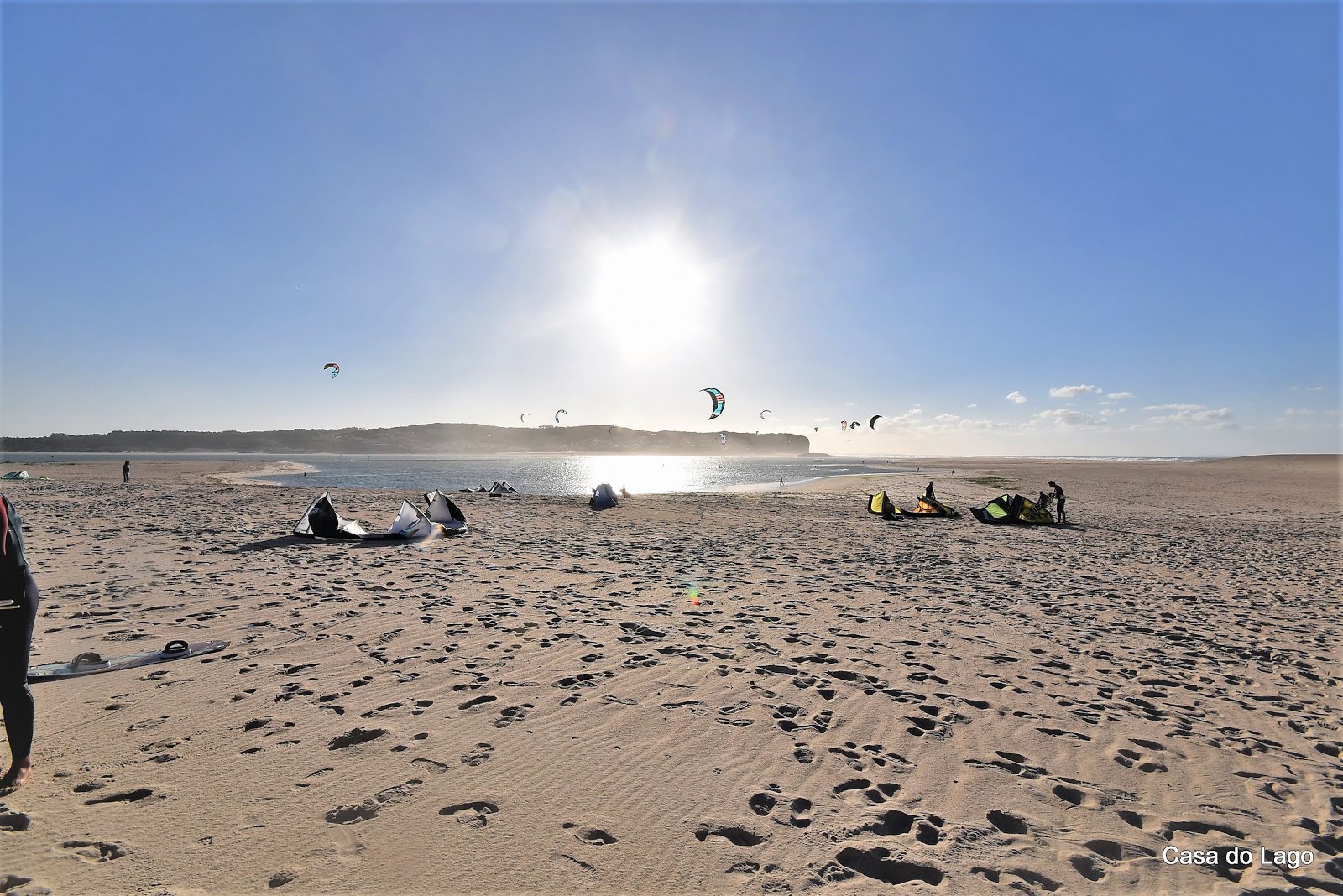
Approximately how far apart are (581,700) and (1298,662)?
8118 mm

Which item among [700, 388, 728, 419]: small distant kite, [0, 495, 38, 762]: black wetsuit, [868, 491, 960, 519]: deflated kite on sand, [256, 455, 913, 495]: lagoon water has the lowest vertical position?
[256, 455, 913, 495]: lagoon water

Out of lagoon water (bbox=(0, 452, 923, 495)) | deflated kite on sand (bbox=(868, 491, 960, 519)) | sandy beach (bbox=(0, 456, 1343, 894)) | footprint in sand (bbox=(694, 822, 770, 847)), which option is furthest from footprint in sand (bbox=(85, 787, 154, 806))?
lagoon water (bbox=(0, 452, 923, 495))

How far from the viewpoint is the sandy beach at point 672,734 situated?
3.11m

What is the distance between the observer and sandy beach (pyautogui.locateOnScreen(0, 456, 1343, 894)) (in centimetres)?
311

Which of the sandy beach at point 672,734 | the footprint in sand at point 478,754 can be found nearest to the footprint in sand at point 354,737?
the sandy beach at point 672,734

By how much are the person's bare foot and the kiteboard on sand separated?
2.15 metres

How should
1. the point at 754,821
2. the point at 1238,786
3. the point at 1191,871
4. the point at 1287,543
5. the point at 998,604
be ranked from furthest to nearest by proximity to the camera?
the point at 1287,543 < the point at 998,604 < the point at 1238,786 < the point at 754,821 < the point at 1191,871

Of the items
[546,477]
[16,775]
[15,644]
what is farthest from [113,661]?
[546,477]

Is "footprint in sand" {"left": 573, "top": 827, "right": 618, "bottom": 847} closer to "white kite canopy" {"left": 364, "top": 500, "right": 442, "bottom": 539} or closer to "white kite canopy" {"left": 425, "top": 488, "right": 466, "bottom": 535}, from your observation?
"white kite canopy" {"left": 364, "top": 500, "right": 442, "bottom": 539}

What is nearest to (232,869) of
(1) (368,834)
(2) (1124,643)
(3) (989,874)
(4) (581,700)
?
(1) (368,834)

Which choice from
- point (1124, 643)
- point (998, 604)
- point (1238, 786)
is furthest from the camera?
point (998, 604)

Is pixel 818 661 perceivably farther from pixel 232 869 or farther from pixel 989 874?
pixel 232 869

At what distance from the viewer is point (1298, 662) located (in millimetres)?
6422

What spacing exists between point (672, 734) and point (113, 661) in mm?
5722
